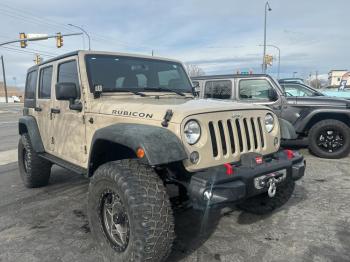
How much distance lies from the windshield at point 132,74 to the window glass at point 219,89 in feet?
10.5

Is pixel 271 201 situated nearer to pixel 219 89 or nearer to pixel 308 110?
pixel 308 110

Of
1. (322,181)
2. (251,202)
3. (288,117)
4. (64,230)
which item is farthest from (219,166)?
(288,117)

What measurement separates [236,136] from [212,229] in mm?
1224

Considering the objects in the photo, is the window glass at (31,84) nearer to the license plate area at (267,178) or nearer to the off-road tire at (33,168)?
the off-road tire at (33,168)

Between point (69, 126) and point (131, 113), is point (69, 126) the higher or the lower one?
the lower one

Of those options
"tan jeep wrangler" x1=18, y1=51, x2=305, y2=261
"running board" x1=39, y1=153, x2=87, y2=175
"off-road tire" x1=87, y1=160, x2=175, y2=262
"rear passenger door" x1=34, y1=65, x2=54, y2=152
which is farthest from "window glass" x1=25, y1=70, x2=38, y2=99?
"off-road tire" x1=87, y1=160, x2=175, y2=262

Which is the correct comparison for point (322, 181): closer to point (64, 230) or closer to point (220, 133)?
point (220, 133)

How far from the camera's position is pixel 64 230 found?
368 cm

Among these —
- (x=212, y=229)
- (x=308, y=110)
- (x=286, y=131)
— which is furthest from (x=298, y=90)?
(x=212, y=229)

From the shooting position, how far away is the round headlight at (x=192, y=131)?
278 cm

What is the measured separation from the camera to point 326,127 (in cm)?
714

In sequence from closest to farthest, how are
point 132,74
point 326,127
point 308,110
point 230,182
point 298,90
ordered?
point 230,182 < point 132,74 < point 326,127 < point 308,110 < point 298,90

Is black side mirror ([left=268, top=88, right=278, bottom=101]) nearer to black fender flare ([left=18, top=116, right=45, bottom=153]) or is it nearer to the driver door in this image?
the driver door

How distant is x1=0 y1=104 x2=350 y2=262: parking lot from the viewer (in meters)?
3.10
